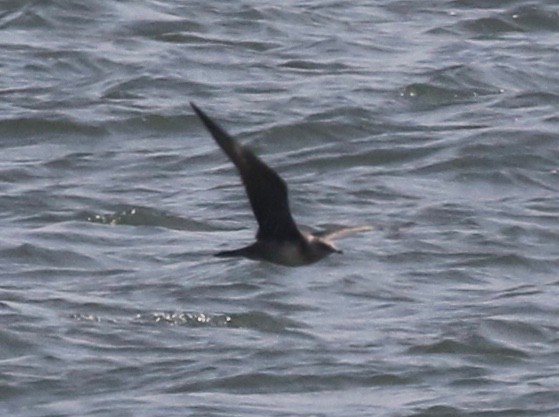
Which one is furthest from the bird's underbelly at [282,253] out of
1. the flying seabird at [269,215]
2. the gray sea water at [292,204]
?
the gray sea water at [292,204]

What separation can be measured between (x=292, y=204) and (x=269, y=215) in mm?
6220

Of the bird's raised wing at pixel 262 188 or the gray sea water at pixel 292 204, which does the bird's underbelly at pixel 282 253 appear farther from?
the gray sea water at pixel 292 204

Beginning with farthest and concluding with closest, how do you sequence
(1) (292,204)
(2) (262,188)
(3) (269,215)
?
(1) (292,204) → (3) (269,215) → (2) (262,188)

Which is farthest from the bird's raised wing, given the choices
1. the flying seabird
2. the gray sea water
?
the gray sea water

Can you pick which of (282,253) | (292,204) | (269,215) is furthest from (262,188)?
(292,204)

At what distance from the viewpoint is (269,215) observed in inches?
374

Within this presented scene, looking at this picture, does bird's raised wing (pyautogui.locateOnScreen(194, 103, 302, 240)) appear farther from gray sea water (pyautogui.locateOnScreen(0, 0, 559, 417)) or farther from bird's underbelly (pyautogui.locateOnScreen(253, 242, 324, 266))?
gray sea water (pyautogui.locateOnScreen(0, 0, 559, 417))

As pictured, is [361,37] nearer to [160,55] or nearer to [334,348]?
[160,55]

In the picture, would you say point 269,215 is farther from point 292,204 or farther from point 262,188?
point 292,204

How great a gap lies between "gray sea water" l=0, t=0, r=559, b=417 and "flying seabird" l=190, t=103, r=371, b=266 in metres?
1.43

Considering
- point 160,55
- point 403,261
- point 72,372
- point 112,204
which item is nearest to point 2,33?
point 160,55

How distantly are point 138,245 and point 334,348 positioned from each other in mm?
2100

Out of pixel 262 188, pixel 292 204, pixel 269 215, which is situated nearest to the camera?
pixel 262 188

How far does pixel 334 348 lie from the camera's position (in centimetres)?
1331
